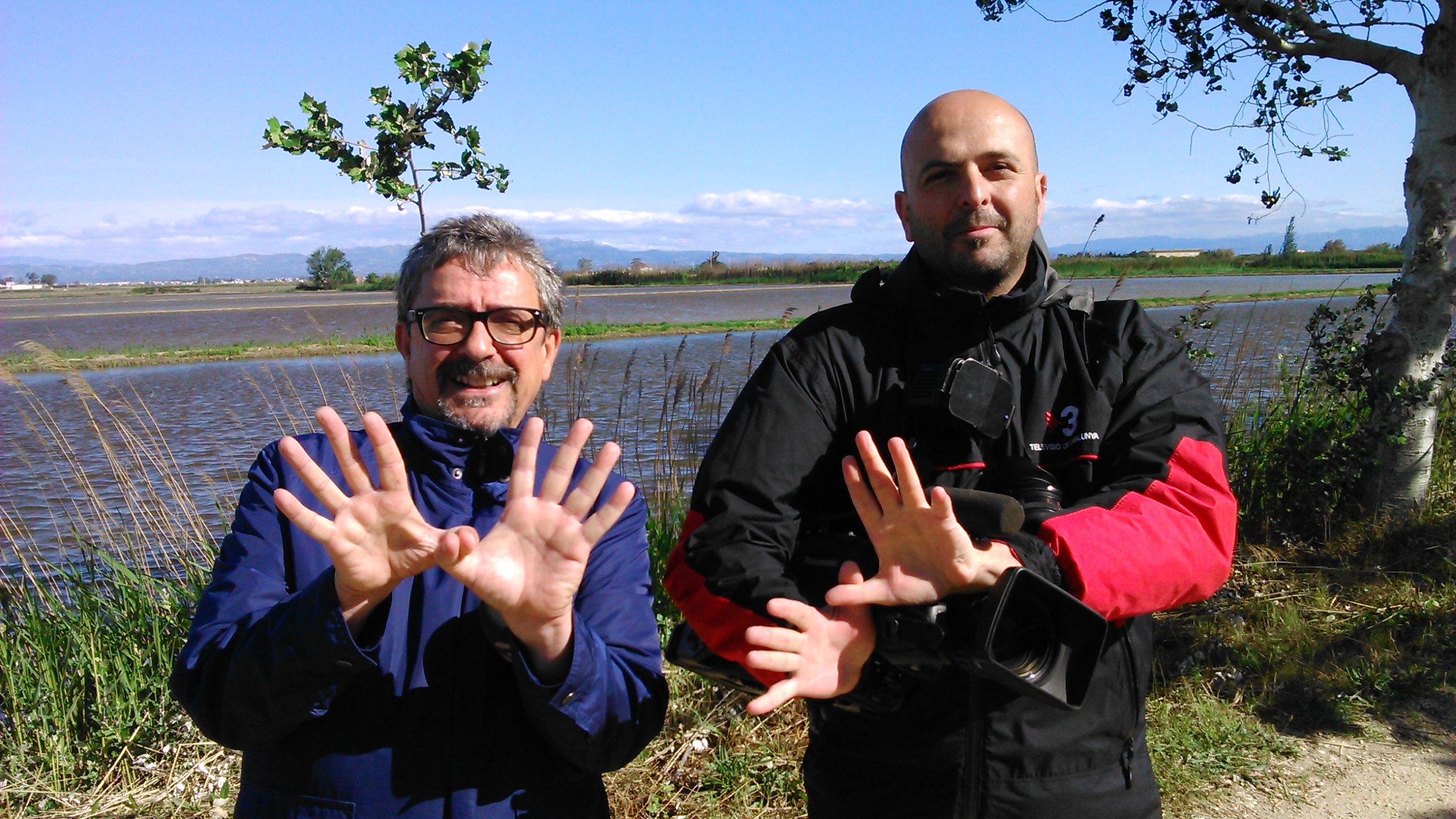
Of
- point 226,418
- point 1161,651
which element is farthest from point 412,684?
point 226,418

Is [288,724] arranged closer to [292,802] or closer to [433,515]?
[292,802]

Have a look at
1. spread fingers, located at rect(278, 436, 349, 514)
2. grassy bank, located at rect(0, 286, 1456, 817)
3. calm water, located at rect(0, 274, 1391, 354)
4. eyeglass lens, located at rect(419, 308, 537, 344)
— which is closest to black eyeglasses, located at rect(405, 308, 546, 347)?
eyeglass lens, located at rect(419, 308, 537, 344)

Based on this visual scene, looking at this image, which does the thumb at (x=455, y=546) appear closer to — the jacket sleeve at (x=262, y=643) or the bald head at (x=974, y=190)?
the jacket sleeve at (x=262, y=643)

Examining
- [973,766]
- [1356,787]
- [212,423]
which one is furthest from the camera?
[212,423]

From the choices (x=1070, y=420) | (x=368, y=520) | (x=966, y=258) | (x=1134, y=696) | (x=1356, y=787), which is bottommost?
(x=1356, y=787)

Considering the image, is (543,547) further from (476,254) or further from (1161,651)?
(1161,651)

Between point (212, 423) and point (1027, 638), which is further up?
point (1027, 638)

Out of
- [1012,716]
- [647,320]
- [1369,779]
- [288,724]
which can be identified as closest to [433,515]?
[288,724]

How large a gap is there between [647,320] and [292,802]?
71.9 ft

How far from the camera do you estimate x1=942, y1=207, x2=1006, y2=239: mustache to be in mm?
2293

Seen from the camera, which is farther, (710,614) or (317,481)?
(710,614)

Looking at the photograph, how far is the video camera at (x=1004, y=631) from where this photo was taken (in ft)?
6.07

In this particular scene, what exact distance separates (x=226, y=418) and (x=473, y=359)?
917 cm

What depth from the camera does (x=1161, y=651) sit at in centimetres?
484
